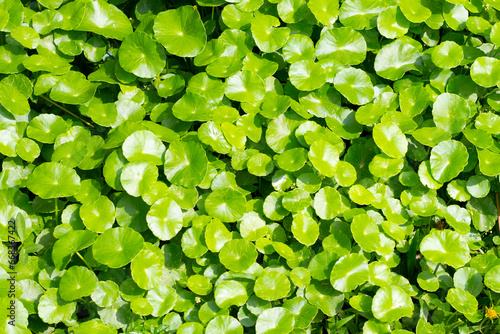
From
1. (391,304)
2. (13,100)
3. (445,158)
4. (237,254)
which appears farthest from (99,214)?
(445,158)

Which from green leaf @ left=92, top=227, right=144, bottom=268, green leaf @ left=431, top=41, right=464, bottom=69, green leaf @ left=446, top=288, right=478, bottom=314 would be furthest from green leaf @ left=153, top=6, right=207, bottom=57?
green leaf @ left=446, top=288, right=478, bottom=314

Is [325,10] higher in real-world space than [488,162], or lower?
higher

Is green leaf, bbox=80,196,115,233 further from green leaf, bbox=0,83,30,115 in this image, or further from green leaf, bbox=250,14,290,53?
green leaf, bbox=250,14,290,53

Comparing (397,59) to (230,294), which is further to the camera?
(397,59)

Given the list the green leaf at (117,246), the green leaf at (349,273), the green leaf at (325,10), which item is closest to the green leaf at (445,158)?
the green leaf at (349,273)

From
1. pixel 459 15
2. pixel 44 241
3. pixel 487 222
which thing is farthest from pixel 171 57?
pixel 487 222

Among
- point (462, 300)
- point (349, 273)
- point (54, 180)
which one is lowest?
point (462, 300)

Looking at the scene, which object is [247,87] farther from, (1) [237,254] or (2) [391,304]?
(2) [391,304]

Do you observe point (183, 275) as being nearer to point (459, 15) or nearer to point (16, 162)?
point (16, 162)
